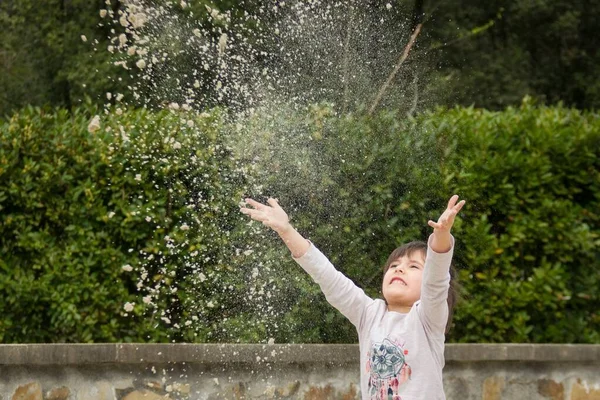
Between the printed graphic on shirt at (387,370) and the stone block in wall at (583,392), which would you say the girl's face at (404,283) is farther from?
Result: the stone block in wall at (583,392)

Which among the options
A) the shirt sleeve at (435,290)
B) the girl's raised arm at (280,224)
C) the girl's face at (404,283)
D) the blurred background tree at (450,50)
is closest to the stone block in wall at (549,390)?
the girl's face at (404,283)

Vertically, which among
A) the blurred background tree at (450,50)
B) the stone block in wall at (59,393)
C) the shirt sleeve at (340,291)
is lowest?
the stone block in wall at (59,393)

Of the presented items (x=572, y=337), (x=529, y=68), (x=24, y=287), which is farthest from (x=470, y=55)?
(x=24, y=287)

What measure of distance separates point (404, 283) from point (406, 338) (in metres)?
0.25

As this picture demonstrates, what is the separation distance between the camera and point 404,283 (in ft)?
11.4

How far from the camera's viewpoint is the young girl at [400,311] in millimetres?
3221

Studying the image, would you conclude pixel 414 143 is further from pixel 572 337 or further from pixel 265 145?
pixel 572 337

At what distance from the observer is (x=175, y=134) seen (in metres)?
5.29

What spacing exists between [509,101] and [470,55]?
2.85ft

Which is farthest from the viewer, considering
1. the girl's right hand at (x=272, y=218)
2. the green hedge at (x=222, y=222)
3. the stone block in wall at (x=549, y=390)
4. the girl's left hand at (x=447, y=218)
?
the stone block in wall at (x=549, y=390)

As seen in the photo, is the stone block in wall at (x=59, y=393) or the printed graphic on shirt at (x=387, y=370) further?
the stone block in wall at (x=59, y=393)

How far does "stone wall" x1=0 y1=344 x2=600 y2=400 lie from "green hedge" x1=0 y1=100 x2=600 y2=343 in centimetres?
22

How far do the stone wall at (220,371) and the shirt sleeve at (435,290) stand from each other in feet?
5.75

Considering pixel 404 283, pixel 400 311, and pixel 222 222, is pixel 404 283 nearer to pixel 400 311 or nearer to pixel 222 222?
pixel 400 311
